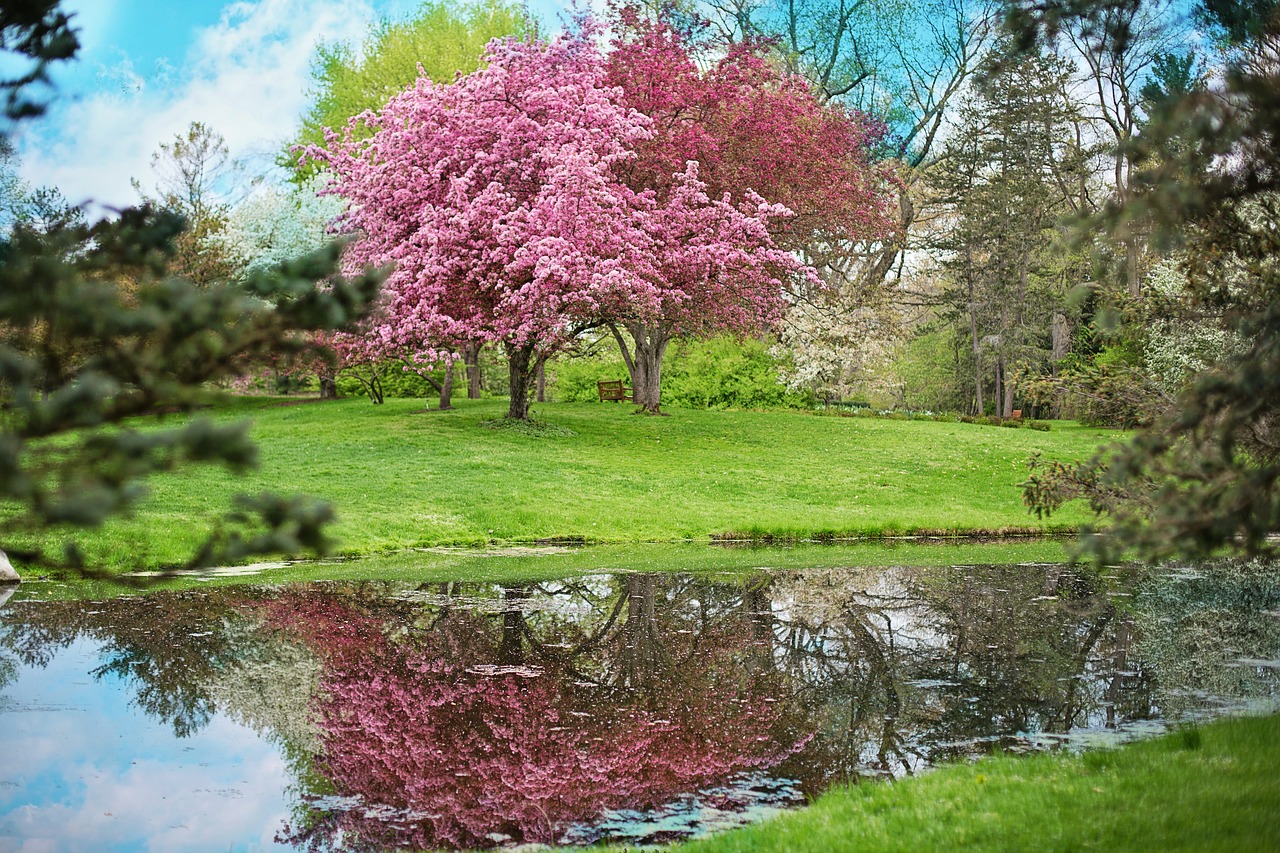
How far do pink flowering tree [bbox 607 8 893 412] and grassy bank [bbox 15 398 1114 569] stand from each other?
3525 mm

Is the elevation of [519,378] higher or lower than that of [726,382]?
lower

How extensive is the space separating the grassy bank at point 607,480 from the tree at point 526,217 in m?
2.86

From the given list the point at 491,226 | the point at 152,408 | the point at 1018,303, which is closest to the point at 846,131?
the point at 491,226

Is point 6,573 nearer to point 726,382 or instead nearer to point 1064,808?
point 1064,808

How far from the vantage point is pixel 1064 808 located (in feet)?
17.5

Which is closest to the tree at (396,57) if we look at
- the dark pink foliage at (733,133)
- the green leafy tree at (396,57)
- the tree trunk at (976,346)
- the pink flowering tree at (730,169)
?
the green leafy tree at (396,57)

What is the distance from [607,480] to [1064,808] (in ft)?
55.3

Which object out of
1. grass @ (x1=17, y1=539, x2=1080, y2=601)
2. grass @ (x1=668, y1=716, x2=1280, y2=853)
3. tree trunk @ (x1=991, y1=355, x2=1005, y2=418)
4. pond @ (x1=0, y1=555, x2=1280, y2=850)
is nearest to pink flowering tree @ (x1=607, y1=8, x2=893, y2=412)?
grass @ (x1=17, y1=539, x2=1080, y2=601)

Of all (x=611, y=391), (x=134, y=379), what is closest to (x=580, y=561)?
(x=134, y=379)

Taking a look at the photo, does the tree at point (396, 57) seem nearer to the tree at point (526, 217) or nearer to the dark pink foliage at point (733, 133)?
the dark pink foliage at point (733, 133)

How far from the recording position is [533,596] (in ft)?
40.1

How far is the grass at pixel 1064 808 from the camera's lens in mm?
4906

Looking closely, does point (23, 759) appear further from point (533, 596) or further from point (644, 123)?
point (644, 123)

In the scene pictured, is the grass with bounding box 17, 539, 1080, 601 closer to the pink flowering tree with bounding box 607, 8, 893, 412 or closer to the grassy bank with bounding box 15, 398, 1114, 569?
the grassy bank with bounding box 15, 398, 1114, 569
